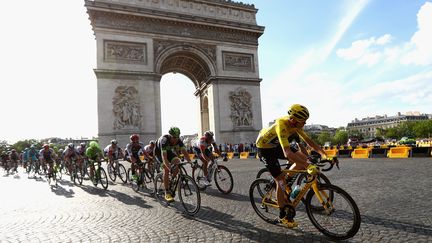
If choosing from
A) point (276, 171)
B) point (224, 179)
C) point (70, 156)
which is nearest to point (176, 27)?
point (70, 156)

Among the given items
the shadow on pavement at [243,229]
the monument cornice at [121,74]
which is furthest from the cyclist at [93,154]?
the monument cornice at [121,74]

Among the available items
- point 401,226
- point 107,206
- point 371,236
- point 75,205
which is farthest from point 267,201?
point 75,205

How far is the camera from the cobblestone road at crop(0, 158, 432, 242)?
A: 157 inches

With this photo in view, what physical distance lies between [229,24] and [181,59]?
6.14m

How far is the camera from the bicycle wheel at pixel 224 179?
7437mm

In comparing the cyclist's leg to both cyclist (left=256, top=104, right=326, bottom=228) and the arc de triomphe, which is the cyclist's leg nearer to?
cyclist (left=256, top=104, right=326, bottom=228)

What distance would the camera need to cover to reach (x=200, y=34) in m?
29.3

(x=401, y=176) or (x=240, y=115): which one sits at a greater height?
(x=240, y=115)

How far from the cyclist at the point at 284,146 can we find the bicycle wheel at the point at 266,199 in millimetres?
263

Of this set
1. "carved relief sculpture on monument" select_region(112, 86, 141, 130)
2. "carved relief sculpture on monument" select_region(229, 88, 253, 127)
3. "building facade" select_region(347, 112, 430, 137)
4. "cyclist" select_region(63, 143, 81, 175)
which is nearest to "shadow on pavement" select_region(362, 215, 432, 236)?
"cyclist" select_region(63, 143, 81, 175)

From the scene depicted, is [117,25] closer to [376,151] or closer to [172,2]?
[172,2]

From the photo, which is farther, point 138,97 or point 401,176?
point 138,97

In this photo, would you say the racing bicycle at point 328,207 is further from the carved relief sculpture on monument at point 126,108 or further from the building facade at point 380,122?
the building facade at point 380,122

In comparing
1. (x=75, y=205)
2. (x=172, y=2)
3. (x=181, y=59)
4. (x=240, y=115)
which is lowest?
(x=75, y=205)
